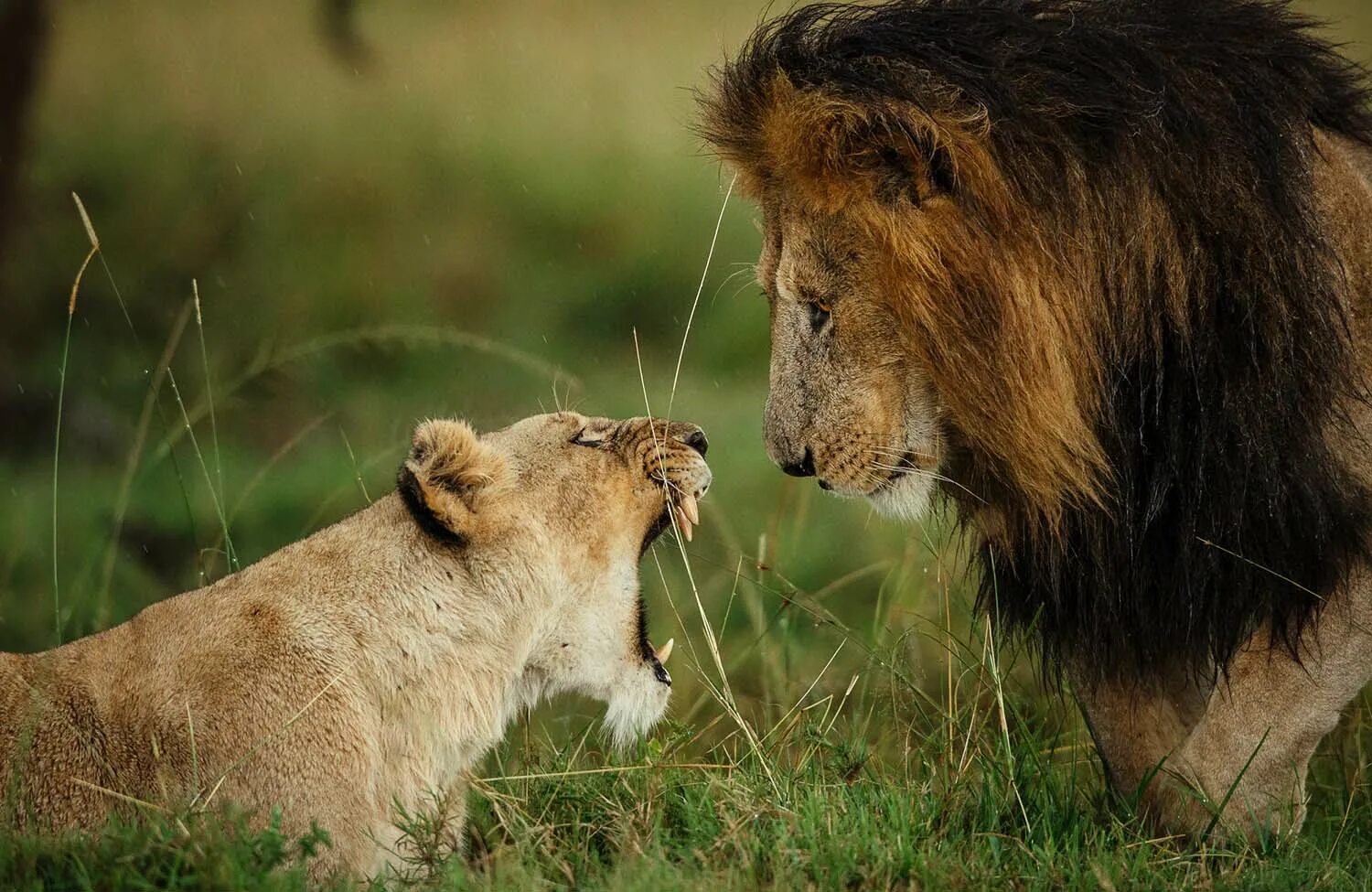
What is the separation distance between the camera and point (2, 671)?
321 centimetres

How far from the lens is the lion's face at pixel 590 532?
338cm

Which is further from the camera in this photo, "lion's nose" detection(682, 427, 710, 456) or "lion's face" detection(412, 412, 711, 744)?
"lion's nose" detection(682, 427, 710, 456)

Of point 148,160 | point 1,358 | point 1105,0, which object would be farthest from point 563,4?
point 1105,0

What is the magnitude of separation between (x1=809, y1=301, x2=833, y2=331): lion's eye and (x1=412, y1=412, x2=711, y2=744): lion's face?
341mm

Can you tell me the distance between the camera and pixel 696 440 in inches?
143

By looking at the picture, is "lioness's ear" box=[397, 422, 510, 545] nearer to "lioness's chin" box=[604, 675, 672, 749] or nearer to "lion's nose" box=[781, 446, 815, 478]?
"lioness's chin" box=[604, 675, 672, 749]

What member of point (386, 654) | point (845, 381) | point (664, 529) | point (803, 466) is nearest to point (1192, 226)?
point (845, 381)

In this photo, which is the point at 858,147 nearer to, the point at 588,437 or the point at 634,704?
the point at 588,437

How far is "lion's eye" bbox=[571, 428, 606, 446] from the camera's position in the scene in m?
3.55

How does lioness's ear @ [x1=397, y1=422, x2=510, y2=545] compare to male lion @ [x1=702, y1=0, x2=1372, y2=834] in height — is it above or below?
below

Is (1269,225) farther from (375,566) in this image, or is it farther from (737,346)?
(737,346)

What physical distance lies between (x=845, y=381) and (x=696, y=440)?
0.36 meters

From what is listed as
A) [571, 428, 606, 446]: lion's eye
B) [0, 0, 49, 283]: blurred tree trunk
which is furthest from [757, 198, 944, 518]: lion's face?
[0, 0, 49, 283]: blurred tree trunk

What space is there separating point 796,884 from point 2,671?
1441 mm
